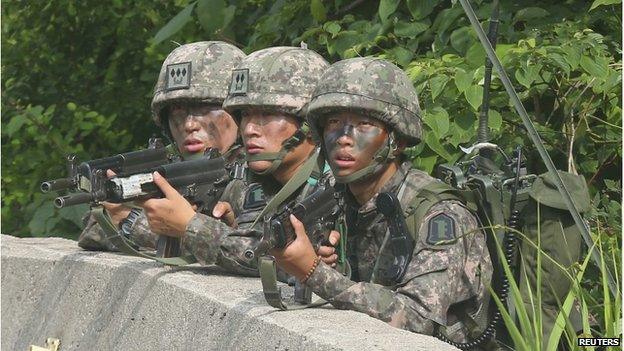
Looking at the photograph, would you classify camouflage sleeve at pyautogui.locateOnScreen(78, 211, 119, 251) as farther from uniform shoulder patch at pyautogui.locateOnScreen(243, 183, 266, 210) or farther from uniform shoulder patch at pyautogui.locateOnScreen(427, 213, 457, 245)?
uniform shoulder patch at pyautogui.locateOnScreen(427, 213, 457, 245)

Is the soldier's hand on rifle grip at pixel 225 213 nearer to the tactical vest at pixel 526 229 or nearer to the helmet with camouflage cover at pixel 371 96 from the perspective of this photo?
the helmet with camouflage cover at pixel 371 96

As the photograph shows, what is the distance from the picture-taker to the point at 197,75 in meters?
7.02

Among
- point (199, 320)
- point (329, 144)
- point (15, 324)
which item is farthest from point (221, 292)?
point (15, 324)

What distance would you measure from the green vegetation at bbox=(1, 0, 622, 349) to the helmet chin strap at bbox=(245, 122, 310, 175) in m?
0.55

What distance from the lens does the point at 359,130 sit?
543 centimetres

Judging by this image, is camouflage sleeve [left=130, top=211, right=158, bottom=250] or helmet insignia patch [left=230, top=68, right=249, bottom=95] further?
camouflage sleeve [left=130, top=211, right=158, bottom=250]

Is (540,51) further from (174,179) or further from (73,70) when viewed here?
(73,70)

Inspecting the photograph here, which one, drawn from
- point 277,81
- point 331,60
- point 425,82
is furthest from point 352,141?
point 331,60

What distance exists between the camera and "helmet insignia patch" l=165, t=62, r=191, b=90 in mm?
7031

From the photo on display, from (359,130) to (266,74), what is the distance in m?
0.91

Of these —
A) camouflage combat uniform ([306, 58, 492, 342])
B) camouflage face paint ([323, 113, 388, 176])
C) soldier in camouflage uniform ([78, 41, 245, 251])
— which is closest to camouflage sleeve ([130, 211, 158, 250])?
soldier in camouflage uniform ([78, 41, 245, 251])

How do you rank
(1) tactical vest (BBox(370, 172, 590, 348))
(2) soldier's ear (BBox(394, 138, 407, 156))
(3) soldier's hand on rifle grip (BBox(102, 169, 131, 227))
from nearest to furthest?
(1) tactical vest (BBox(370, 172, 590, 348)) < (2) soldier's ear (BBox(394, 138, 407, 156)) < (3) soldier's hand on rifle grip (BBox(102, 169, 131, 227))

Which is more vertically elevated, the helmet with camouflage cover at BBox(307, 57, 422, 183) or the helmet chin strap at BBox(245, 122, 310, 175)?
the helmet with camouflage cover at BBox(307, 57, 422, 183)

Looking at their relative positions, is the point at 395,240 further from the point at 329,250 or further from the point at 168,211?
the point at 168,211
